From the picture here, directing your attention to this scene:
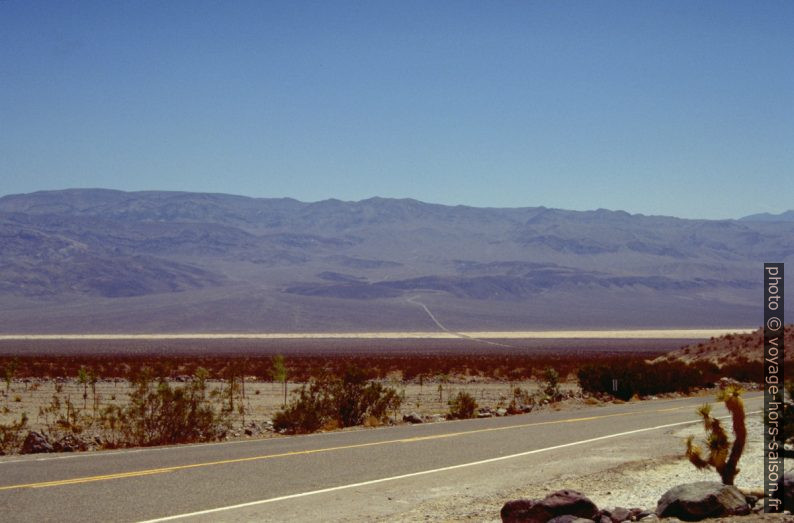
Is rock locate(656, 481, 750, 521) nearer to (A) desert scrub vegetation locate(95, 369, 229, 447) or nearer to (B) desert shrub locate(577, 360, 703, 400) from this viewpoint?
(A) desert scrub vegetation locate(95, 369, 229, 447)

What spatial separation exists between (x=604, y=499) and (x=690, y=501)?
78.6 inches

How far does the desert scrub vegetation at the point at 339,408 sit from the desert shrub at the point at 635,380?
1152cm

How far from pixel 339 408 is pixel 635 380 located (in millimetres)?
14069

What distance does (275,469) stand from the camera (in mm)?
12703

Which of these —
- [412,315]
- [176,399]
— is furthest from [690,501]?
[412,315]

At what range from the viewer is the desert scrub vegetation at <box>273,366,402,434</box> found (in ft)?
66.5

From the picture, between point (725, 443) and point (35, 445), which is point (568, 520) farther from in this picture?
point (35, 445)

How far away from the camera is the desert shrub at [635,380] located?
3203 cm

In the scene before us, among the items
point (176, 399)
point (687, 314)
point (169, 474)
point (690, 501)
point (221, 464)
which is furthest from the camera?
point (687, 314)

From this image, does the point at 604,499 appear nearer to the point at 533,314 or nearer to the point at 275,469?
the point at 275,469

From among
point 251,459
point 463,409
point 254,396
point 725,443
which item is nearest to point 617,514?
point 725,443

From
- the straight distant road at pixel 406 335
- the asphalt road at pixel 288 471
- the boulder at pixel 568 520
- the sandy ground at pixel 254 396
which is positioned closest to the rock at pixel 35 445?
the asphalt road at pixel 288 471

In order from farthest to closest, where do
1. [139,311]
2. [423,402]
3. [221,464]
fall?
1. [139,311]
2. [423,402]
3. [221,464]

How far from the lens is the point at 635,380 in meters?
32.2
